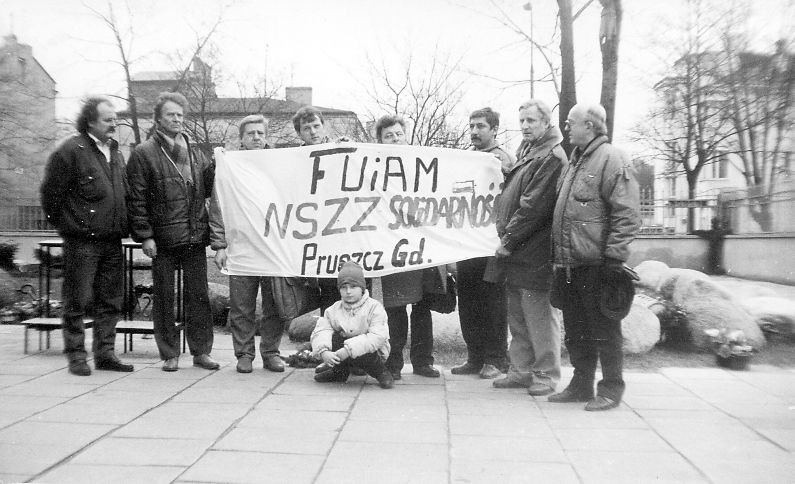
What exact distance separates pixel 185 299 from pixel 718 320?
499 cm

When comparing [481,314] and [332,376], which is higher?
[481,314]

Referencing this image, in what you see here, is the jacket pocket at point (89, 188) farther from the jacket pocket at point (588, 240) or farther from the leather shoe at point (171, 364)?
the jacket pocket at point (588, 240)

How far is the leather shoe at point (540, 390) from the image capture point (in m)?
4.75

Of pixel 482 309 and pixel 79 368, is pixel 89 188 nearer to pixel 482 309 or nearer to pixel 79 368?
pixel 79 368

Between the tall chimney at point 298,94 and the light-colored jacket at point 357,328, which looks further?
the tall chimney at point 298,94

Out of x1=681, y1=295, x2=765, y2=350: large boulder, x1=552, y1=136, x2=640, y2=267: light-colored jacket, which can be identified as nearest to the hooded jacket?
x1=552, y1=136, x2=640, y2=267: light-colored jacket

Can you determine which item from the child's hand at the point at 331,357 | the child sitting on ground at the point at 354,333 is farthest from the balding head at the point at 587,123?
the child's hand at the point at 331,357

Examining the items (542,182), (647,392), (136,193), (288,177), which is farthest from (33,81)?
(647,392)

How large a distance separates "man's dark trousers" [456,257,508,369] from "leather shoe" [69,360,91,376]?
9.79 feet

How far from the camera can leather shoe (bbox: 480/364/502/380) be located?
5.31m

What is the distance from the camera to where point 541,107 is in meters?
4.91

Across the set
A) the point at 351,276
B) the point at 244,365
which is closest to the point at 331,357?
the point at 351,276

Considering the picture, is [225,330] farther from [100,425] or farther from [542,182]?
[542,182]

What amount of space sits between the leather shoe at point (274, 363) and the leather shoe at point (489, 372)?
1651mm
